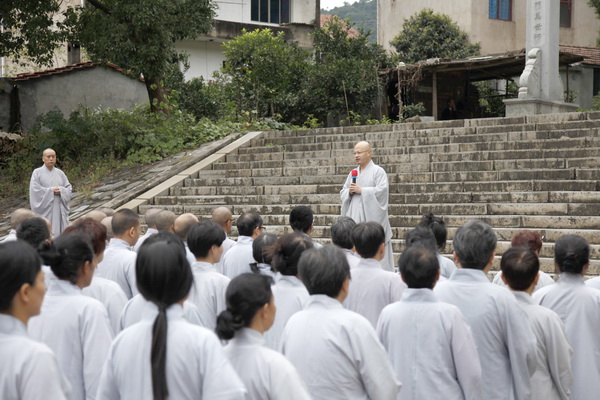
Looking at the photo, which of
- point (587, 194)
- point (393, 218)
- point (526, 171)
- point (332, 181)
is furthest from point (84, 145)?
point (587, 194)

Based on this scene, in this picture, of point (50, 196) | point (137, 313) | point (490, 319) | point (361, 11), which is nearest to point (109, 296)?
point (137, 313)

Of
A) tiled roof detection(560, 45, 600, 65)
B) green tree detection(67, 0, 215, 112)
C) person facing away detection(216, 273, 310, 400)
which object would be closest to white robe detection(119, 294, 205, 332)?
person facing away detection(216, 273, 310, 400)

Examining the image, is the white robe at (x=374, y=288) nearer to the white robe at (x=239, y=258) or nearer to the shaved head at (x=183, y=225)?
the white robe at (x=239, y=258)

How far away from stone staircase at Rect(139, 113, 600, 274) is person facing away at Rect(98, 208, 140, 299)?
207 inches

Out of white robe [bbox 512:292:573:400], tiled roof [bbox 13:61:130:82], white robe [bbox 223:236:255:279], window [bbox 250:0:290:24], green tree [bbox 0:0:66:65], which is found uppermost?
window [bbox 250:0:290:24]

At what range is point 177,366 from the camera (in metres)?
2.80

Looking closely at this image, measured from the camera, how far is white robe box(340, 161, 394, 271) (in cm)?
907

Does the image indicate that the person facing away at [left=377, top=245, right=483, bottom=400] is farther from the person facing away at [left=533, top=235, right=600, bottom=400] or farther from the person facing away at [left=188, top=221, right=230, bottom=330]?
the person facing away at [left=188, top=221, right=230, bottom=330]

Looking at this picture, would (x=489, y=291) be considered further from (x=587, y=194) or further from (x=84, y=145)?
(x=84, y=145)

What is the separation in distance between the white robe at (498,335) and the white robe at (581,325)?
65cm

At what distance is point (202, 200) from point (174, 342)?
34.9ft

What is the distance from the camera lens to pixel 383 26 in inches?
1155

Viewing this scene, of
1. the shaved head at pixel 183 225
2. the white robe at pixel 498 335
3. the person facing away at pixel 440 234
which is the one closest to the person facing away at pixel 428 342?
the white robe at pixel 498 335

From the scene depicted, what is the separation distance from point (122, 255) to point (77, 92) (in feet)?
49.6
